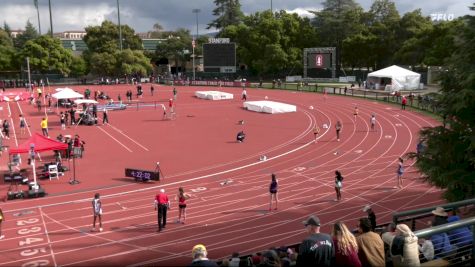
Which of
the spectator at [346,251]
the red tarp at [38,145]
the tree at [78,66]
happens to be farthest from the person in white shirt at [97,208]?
the tree at [78,66]

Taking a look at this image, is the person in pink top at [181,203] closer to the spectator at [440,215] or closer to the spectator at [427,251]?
the spectator at [440,215]

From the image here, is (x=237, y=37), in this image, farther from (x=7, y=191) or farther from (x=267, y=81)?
(x=7, y=191)

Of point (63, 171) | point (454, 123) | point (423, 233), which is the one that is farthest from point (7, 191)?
point (423, 233)

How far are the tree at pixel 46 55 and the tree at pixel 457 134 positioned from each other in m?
78.4

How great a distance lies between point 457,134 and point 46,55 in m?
79.8

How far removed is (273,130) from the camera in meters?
35.9

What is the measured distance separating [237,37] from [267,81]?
11833 mm

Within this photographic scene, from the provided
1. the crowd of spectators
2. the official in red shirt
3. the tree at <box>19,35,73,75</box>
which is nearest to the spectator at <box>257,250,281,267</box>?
the crowd of spectators

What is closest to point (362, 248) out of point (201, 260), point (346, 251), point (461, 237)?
point (346, 251)

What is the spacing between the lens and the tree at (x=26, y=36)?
5079 inches

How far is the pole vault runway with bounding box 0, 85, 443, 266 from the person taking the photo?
14.8m

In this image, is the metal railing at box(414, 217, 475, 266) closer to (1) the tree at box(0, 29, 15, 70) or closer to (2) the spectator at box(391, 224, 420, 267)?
(2) the spectator at box(391, 224, 420, 267)

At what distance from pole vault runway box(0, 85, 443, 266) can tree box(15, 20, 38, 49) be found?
101545 mm

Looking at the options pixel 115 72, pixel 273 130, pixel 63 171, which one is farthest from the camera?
pixel 115 72
